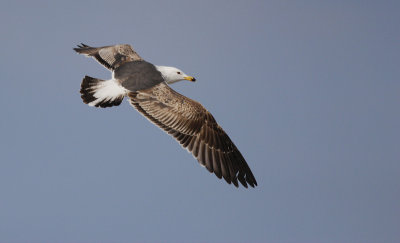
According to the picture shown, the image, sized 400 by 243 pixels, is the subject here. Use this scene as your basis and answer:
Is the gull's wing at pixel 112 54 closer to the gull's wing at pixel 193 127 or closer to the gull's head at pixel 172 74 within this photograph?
the gull's head at pixel 172 74

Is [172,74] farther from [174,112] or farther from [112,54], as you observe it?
[112,54]

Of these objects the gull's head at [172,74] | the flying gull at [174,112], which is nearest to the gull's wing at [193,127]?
the flying gull at [174,112]

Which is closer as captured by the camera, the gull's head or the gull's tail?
the gull's tail

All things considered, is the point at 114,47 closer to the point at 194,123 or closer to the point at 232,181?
the point at 194,123

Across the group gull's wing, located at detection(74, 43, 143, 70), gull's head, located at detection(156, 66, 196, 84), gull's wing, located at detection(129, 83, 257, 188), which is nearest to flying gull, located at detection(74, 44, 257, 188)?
gull's wing, located at detection(129, 83, 257, 188)

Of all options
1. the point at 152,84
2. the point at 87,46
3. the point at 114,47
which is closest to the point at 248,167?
the point at 152,84

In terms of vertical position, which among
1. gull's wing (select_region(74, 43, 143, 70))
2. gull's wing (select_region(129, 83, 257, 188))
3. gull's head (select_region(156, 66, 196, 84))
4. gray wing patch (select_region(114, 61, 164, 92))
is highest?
gull's wing (select_region(74, 43, 143, 70))

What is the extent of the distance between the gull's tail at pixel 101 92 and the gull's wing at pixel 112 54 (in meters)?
0.65

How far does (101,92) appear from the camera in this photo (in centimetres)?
925

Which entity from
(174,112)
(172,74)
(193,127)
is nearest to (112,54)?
(172,74)

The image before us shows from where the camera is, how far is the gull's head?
9711 millimetres

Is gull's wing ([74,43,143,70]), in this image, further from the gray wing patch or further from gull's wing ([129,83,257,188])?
gull's wing ([129,83,257,188])

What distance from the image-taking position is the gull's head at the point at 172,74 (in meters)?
9.71

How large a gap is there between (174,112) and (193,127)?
1.23 feet
